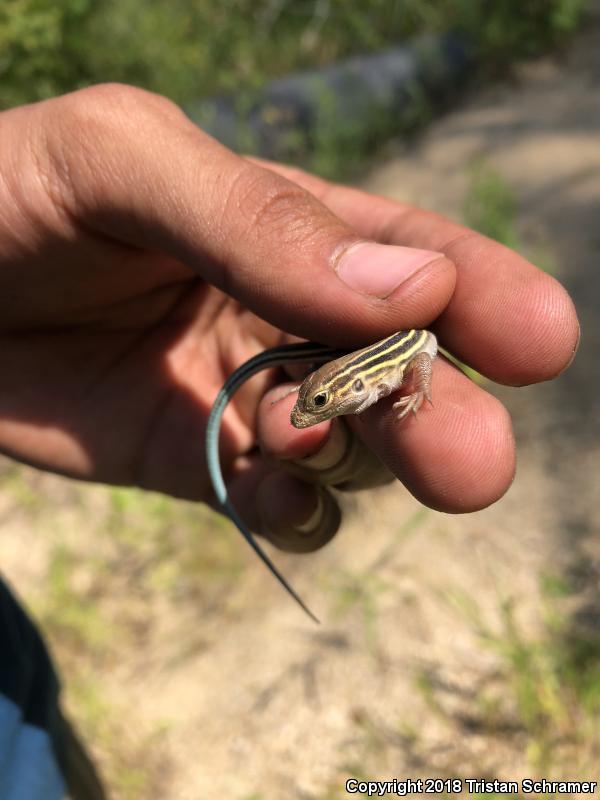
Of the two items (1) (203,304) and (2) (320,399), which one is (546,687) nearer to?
(2) (320,399)

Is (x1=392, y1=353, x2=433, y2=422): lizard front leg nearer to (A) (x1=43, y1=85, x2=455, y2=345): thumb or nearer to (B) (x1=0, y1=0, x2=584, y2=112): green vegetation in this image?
(A) (x1=43, y1=85, x2=455, y2=345): thumb

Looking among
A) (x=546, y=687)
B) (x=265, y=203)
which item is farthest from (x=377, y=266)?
(x=546, y=687)

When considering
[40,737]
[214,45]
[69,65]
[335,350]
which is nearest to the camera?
[40,737]

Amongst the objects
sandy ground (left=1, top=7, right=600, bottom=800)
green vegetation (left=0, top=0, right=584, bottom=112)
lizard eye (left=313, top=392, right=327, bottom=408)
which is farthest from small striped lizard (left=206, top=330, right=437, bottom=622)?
green vegetation (left=0, top=0, right=584, bottom=112)

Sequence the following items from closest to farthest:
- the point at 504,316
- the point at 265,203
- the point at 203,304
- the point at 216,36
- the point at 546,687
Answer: the point at 265,203 → the point at 504,316 → the point at 546,687 → the point at 203,304 → the point at 216,36

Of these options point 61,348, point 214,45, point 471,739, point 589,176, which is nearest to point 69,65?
point 214,45

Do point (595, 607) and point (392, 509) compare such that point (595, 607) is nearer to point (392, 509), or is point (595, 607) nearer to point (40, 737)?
point (392, 509)
